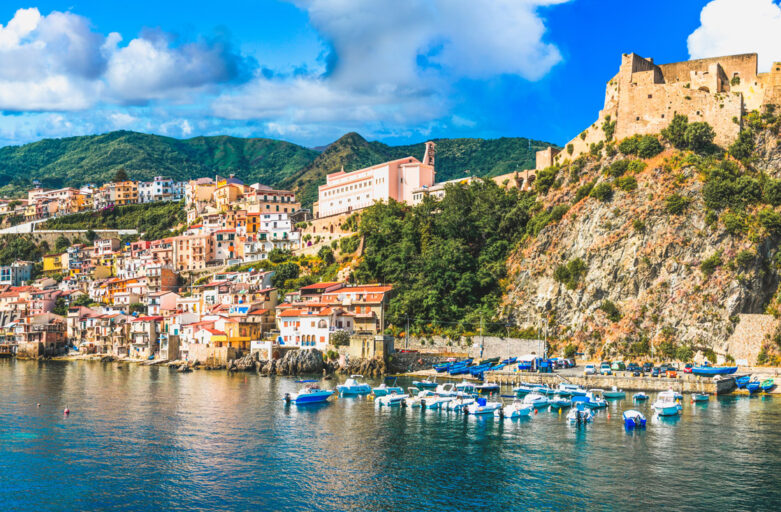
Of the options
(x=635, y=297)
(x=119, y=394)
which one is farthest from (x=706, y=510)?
(x=119, y=394)

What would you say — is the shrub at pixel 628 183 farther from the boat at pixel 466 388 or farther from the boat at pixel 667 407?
the boat at pixel 466 388

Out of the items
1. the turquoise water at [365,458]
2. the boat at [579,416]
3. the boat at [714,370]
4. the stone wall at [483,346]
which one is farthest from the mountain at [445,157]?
the boat at [579,416]

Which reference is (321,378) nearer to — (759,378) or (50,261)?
(759,378)

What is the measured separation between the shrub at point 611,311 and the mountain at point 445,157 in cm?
8886

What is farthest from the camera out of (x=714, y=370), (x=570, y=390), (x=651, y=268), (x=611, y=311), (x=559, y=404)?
(x=611, y=311)

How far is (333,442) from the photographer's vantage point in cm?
3628

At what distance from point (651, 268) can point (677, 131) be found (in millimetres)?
13967

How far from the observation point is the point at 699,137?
63.2 meters

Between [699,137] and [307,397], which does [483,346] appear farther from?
[699,137]

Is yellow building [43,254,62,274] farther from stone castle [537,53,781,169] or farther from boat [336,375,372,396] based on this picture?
stone castle [537,53,781,169]

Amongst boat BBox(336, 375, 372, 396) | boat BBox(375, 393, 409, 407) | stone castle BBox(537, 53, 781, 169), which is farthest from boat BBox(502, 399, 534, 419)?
stone castle BBox(537, 53, 781, 169)

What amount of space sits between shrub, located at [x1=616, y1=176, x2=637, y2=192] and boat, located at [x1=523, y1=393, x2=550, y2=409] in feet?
83.7

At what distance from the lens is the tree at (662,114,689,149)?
64.4 meters

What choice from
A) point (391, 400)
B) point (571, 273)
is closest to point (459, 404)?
point (391, 400)
